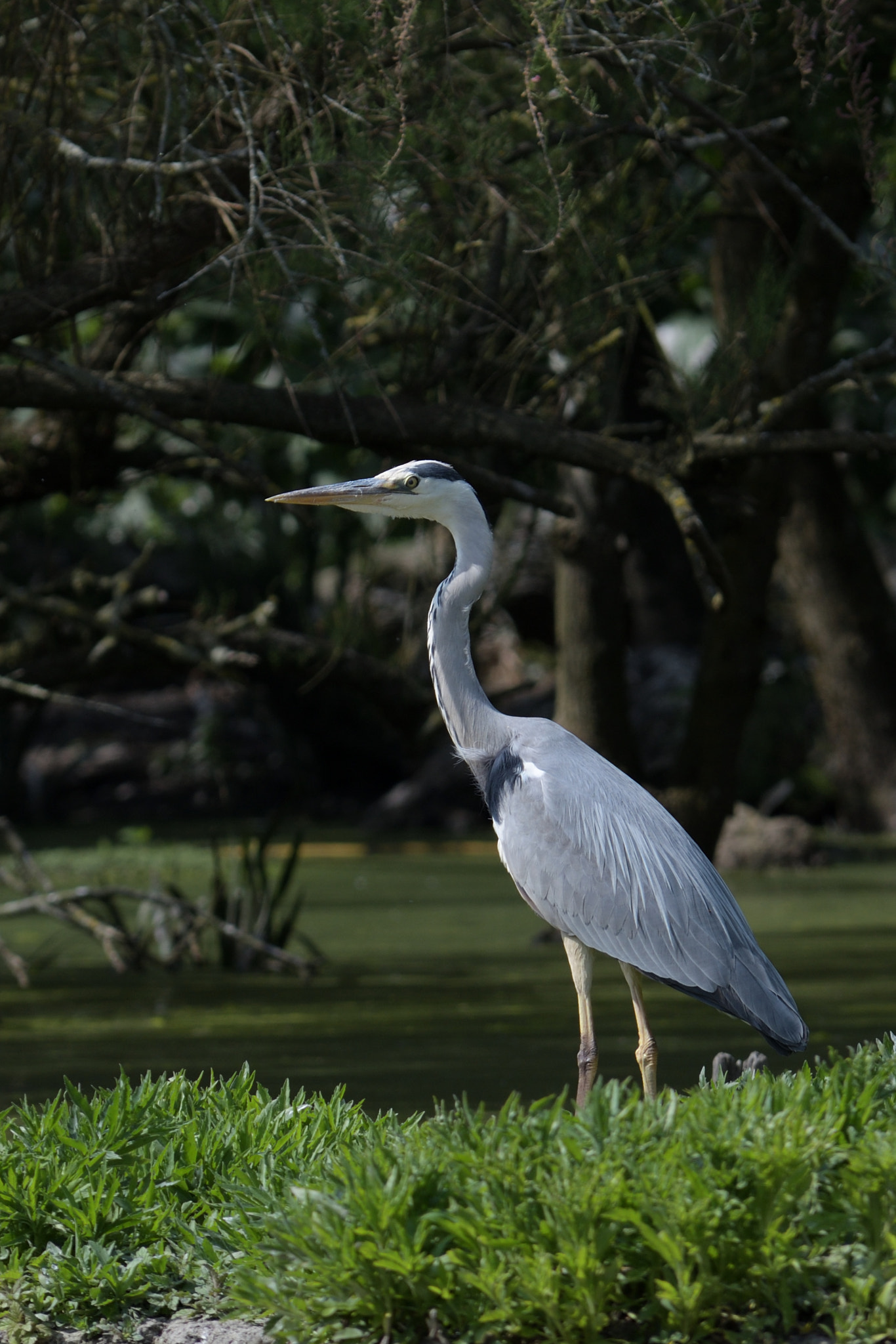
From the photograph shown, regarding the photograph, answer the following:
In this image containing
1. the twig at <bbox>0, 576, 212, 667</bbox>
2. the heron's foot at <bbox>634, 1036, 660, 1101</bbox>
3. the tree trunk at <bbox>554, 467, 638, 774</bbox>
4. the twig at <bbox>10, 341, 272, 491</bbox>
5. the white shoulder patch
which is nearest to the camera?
the heron's foot at <bbox>634, 1036, 660, 1101</bbox>

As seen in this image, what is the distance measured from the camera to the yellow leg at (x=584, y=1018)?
4.32 meters

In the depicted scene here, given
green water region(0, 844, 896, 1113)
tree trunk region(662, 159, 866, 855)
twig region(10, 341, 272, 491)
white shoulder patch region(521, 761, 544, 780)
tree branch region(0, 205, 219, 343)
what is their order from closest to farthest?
1. white shoulder patch region(521, 761, 544, 780)
2. twig region(10, 341, 272, 491)
3. tree branch region(0, 205, 219, 343)
4. green water region(0, 844, 896, 1113)
5. tree trunk region(662, 159, 866, 855)

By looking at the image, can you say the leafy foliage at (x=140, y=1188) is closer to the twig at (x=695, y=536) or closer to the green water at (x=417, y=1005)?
the green water at (x=417, y=1005)

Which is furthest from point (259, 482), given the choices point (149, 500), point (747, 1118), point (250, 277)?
point (149, 500)

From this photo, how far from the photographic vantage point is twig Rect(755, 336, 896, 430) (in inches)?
219

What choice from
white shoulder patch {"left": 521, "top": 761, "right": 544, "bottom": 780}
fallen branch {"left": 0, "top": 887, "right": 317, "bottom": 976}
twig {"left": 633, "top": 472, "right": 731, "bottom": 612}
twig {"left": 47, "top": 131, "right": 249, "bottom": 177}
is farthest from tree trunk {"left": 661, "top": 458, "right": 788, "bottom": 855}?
white shoulder patch {"left": 521, "top": 761, "right": 544, "bottom": 780}

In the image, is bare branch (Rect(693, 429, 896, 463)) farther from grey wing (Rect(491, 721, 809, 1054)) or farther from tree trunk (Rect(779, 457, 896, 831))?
tree trunk (Rect(779, 457, 896, 831))

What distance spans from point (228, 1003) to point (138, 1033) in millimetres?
933

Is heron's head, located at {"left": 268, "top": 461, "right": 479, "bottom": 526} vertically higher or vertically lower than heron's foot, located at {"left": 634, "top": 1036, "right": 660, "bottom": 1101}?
higher

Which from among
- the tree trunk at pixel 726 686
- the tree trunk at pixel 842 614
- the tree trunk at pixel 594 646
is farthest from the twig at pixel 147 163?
the tree trunk at pixel 842 614

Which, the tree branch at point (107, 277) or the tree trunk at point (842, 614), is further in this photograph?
the tree trunk at point (842, 614)

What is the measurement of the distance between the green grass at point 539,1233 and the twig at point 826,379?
2.75 metres

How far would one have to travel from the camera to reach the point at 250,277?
Answer: 16.6ft

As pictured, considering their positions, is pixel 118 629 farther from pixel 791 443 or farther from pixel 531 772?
pixel 531 772
